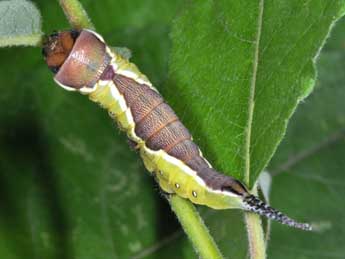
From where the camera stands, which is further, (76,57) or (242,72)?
(242,72)

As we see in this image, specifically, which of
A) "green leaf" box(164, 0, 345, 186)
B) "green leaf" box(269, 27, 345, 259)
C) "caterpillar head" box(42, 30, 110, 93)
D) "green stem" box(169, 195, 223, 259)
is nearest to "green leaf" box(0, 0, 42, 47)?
"caterpillar head" box(42, 30, 110, 93)

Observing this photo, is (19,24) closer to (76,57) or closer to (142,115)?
(76,57)

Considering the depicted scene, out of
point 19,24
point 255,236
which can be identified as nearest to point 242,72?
point 255,236

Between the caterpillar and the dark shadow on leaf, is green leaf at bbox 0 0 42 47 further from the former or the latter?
the dark shadow on leaf

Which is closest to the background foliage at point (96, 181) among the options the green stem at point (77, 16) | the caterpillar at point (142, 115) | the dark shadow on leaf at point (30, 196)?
the dark shadow on leaf at point (30, 196)

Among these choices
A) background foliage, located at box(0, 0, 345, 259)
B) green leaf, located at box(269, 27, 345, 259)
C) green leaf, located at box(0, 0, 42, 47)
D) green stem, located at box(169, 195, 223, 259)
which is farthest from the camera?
green leaf, located at box(269, 27, 345, 259)

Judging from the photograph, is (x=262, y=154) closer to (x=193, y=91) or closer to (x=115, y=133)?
(x=193, y=91)
